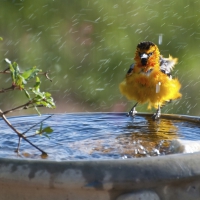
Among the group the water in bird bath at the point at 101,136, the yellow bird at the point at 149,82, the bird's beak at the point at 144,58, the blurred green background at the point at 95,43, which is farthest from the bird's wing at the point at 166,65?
the water in bird bath at the point at 101,136

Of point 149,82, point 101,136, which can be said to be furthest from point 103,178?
point 149,82

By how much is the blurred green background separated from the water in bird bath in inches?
100

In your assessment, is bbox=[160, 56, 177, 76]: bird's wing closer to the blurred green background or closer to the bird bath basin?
the blurred green background

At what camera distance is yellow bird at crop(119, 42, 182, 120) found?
3.54m

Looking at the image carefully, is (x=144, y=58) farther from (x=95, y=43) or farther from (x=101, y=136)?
(x=101, y=136)

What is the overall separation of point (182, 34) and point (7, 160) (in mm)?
4109

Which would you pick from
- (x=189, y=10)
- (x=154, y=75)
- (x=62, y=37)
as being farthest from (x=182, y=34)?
(x=154, y=75)

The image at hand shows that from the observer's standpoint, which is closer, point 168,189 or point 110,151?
point 168,189

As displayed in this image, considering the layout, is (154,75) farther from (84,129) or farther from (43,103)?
(43,103)

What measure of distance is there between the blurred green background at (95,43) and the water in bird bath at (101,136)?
254 cm

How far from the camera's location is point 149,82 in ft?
11.7

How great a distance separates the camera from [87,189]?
1.25 m

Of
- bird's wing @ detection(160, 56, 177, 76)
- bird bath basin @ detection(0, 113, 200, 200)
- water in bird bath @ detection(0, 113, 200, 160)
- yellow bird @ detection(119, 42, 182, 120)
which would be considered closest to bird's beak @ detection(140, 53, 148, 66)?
yellow bird @ detection(119, 42, 182, 120)

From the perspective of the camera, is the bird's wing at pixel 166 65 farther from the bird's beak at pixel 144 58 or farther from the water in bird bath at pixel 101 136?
the water in bird bath at pixel 101 136
